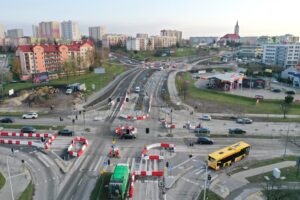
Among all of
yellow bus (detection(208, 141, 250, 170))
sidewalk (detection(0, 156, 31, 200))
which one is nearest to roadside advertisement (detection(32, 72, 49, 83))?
sidewalk (detection(0, 156, 31, 200))

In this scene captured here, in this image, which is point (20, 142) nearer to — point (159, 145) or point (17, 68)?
point (159, 145)

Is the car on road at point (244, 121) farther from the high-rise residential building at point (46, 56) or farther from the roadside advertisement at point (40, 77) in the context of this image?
the high-rise residential building at point (46, 56)

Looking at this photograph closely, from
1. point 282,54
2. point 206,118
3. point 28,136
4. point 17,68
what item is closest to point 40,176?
point 28,136

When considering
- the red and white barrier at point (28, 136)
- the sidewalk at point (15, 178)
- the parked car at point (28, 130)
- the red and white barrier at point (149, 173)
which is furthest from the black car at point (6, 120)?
the red and white barrier at point (149, 173)

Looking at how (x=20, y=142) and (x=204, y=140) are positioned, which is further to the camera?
(x=204, y=140)

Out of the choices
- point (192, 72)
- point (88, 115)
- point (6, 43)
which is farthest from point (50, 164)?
point (6, 43)

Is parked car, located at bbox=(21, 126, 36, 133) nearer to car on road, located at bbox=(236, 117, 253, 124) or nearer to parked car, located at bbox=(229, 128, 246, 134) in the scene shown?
parked car, located at bbox=(229, 128, 246, 134)
